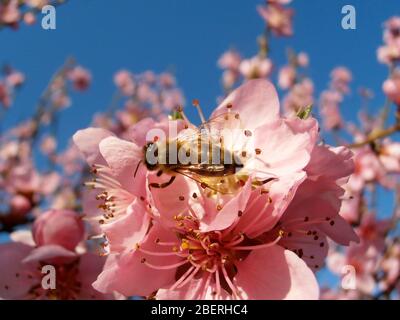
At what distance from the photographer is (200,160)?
106cm

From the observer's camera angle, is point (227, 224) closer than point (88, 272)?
Yes

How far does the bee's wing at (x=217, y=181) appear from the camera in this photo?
39.7 inches

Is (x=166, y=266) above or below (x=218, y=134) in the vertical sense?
below

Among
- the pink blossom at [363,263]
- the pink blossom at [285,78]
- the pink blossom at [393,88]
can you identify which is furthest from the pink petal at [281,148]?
the pink blossom at [285,78]

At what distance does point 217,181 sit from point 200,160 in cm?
7

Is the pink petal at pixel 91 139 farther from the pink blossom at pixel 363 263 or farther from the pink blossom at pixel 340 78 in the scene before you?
the pink blossom at pixel 340 78

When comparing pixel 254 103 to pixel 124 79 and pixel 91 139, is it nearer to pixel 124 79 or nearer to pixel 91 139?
pixel 91 139

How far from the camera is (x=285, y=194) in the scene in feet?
3.04

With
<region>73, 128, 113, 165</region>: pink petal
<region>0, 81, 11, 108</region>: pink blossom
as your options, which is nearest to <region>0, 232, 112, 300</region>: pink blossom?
<region>73, 128, 113, 165</region>: pink petal

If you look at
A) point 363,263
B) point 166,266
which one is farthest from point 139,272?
point 363,263

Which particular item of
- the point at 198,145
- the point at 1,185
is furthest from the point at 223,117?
the point at 1,185

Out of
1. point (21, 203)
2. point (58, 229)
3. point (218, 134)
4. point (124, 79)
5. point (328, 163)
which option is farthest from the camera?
point (124, 79)

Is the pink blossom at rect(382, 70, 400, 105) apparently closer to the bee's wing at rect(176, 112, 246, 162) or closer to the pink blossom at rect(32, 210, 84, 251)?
the bee's wing at rect(176, 112, 246, 162)

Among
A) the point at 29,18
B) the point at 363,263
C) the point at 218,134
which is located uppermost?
the point at 29,18
